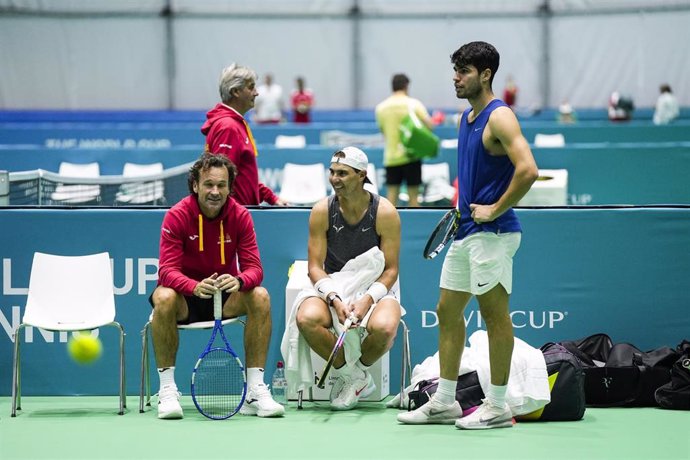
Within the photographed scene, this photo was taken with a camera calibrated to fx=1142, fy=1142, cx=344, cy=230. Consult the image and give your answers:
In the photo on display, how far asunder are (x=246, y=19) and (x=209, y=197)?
74.7ft

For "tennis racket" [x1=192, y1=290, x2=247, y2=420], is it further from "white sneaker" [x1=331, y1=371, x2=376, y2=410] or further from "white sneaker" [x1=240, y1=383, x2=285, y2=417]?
"white sneaker" [x1=331, y1=371, x2=376, y2=410]

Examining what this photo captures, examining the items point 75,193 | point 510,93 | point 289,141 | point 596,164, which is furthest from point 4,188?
point 510,93

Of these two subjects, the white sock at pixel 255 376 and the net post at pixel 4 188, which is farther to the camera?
the net post at pixel 4 188

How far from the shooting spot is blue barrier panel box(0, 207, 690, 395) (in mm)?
7145

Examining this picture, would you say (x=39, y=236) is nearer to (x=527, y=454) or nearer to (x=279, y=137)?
(x=527, y=454)

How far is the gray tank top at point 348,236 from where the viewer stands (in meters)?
6.67

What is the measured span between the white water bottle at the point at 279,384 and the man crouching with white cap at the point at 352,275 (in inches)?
17.8

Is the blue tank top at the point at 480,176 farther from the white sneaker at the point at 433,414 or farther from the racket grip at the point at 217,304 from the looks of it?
the racket grip at the point at 217,304

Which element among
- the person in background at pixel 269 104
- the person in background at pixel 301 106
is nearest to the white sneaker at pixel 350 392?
the person in background at pixel 301 106

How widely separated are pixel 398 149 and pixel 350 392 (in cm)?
652

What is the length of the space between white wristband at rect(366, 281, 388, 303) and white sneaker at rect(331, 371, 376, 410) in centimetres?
45

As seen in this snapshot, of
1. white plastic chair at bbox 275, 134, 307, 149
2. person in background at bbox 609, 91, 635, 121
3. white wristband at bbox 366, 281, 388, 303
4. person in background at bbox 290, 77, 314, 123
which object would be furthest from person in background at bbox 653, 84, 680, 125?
white wristband at bbox 366, 281, 388, 303

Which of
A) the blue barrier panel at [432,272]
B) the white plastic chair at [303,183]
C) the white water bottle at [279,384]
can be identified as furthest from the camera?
the white plastic chair at [303,183]

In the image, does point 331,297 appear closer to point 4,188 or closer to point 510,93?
point 4,188
